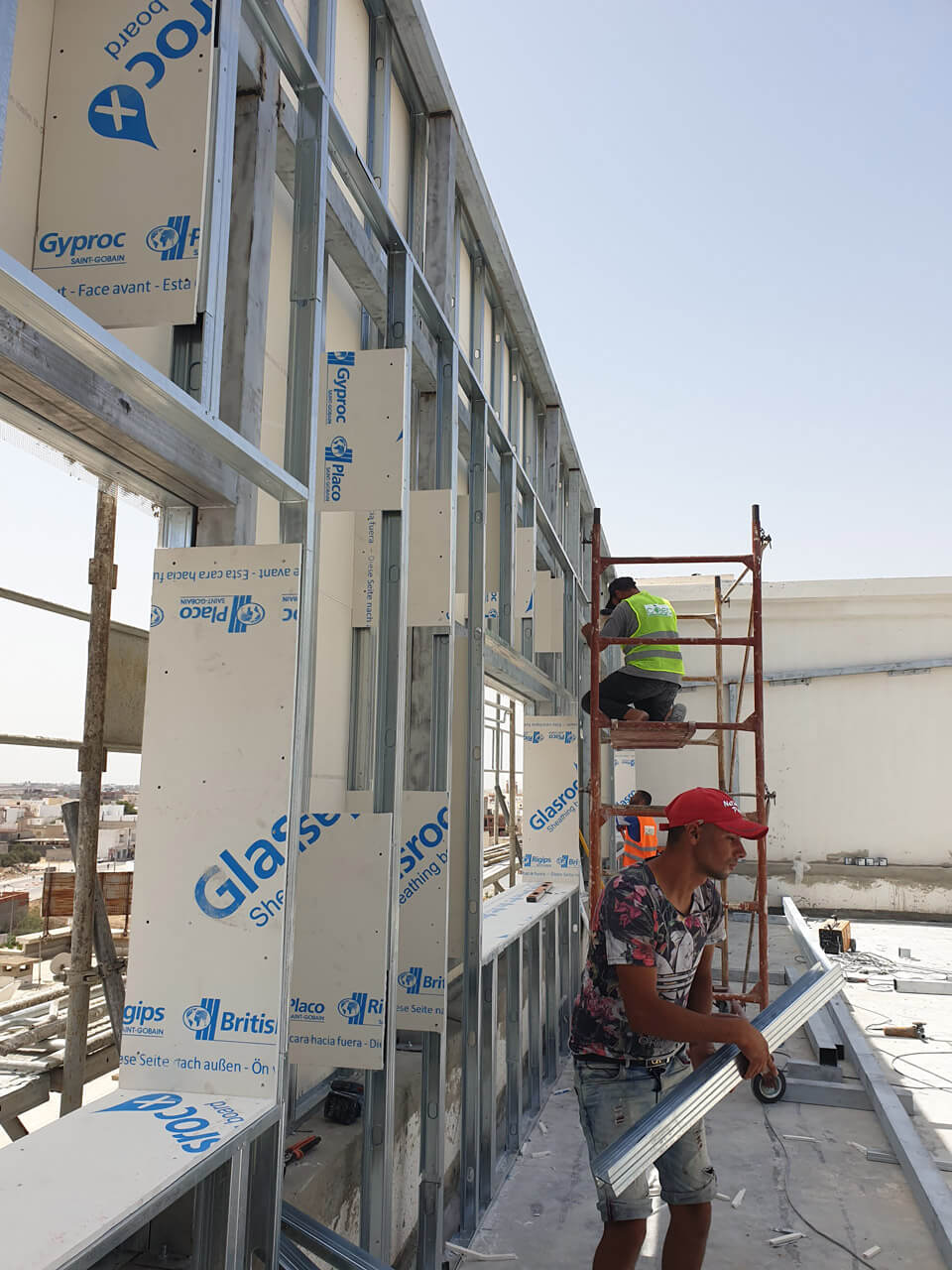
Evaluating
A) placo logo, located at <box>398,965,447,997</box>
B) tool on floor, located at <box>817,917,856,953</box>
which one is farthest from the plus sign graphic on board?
tool on floor, located at <box>817,917,856,953</box>

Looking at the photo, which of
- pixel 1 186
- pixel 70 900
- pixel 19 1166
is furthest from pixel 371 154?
pixel 19 1166

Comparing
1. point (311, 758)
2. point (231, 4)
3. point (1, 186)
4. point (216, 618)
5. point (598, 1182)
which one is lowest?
point (598, 1182)

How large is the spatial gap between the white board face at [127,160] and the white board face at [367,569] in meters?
1.28

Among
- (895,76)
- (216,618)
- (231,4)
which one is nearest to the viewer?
(231,4)

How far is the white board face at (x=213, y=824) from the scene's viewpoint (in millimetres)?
1900

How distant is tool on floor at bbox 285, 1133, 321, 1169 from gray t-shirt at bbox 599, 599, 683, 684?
3.00 metres

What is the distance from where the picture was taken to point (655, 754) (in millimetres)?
12891

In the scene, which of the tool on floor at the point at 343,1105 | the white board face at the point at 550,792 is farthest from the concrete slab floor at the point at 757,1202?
the white board face at the point at 550,792

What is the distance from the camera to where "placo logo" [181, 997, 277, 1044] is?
1.89 m

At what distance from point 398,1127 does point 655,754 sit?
10197 mm

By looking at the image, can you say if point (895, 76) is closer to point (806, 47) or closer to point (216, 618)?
point (806, 47)

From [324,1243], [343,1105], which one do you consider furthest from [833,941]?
[324,1243]

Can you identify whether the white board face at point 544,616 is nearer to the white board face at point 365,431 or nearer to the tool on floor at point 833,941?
the white board face at point 365,431

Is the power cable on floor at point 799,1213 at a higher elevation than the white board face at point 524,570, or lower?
lower
